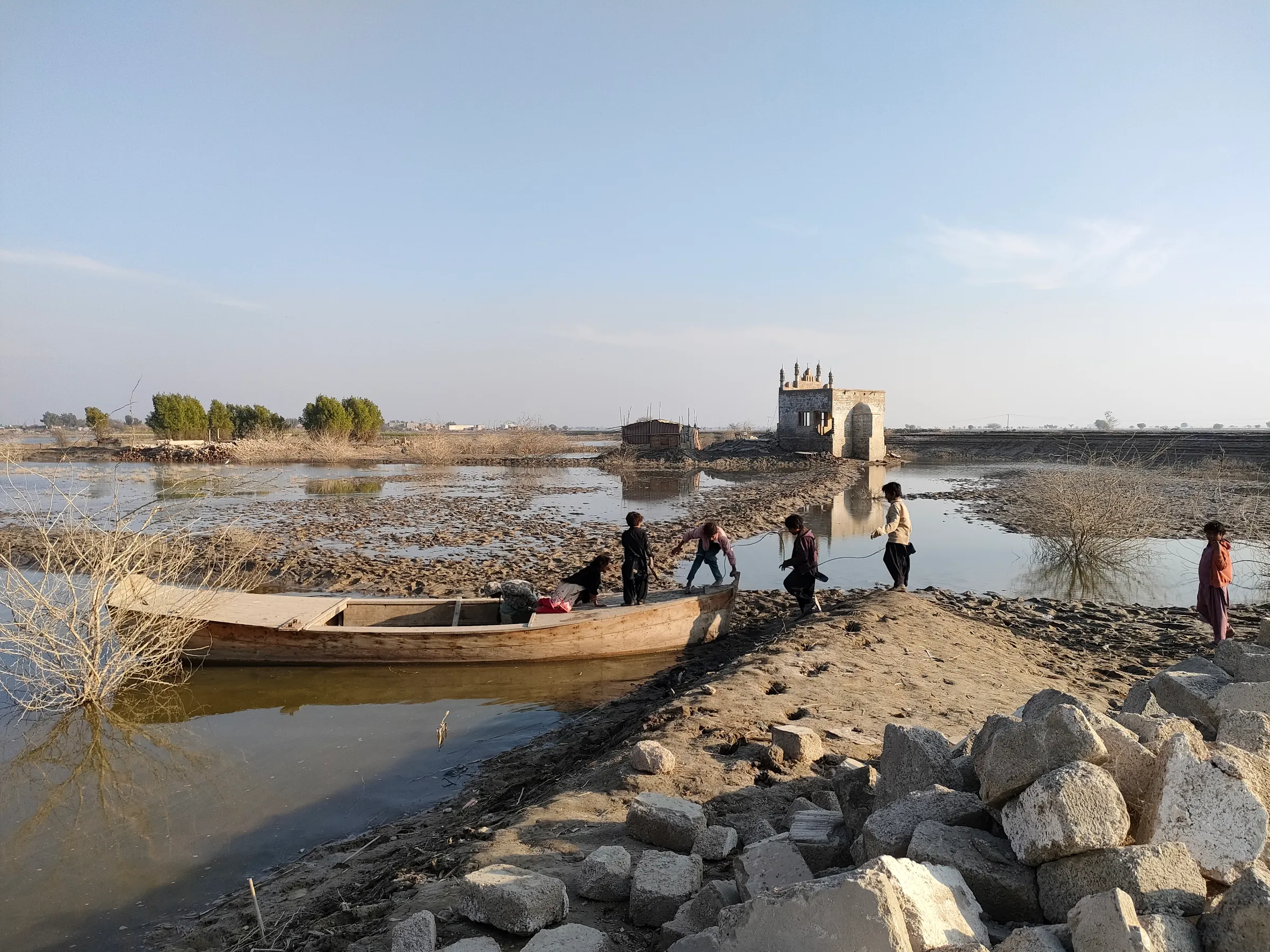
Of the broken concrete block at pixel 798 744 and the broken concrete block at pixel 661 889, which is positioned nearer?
the broken concrete block at pixel 661 889

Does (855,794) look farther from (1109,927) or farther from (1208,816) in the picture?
(1109,927)

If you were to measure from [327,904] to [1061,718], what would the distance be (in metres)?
3.92

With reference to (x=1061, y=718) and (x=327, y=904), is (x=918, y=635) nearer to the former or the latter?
(x=1061, y=718)

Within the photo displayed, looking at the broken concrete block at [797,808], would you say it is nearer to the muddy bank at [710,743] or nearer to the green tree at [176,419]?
the muddy bank at [710,743]

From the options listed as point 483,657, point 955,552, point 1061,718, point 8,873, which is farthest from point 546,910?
point 955,552

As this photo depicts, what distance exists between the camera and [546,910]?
3.31m

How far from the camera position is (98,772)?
685cm

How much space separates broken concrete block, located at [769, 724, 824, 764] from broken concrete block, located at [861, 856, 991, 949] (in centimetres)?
253

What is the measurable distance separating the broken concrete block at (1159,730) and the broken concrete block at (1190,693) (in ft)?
3.38

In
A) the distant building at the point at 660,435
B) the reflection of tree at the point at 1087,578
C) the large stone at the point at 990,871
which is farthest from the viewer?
the distant building at the point at 660,435

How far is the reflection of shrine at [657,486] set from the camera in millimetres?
29141

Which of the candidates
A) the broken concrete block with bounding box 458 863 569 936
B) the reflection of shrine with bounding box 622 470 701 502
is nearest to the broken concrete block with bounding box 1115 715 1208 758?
the broken concrete block with bounding box 458 863 569 936

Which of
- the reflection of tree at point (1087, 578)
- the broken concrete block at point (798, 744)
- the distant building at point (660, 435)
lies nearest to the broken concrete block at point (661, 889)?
the broken concrete block at point (798, 744)

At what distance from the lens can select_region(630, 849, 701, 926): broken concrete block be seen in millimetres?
3275
